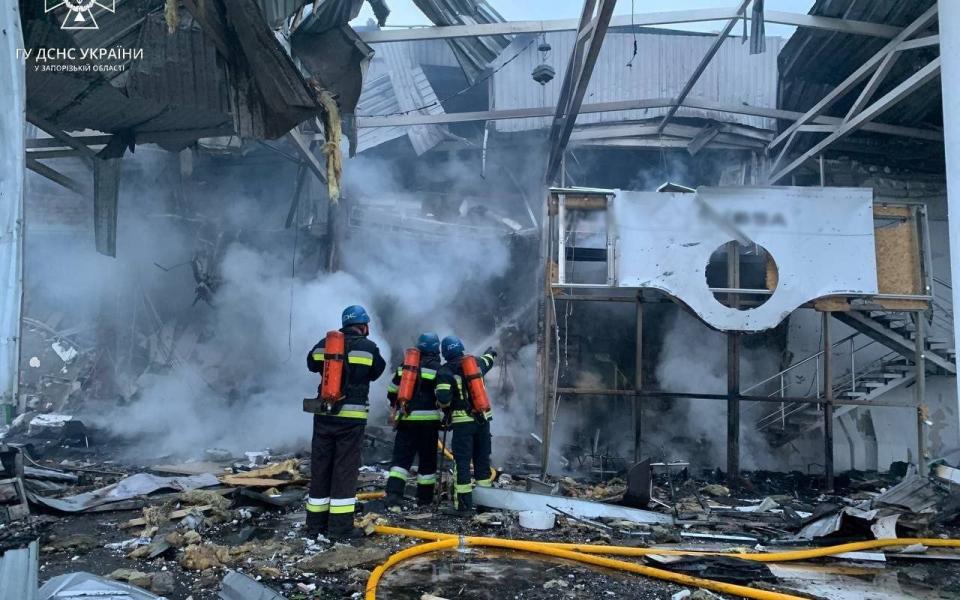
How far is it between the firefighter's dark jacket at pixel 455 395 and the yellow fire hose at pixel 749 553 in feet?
4.60

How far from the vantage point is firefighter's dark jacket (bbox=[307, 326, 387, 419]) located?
17.9ft

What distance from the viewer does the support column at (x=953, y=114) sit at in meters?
4.35

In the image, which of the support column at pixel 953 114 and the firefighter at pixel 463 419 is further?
the firefighter at pixel 463 419

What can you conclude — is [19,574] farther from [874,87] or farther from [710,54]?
[874,87]

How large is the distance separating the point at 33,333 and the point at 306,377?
590cm

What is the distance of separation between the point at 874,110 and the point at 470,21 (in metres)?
6.37

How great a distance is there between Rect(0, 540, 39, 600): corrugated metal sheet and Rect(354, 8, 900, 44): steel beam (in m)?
7.46

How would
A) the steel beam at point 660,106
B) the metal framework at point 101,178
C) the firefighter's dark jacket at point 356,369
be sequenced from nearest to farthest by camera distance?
the firefighter's dark jacket at point 356,369 → the metal framework at point 101,178 → the steel beam at point 660,106

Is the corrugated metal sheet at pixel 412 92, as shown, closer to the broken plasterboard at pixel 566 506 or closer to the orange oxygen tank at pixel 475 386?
the orange oxygen tank at pixel 475 386

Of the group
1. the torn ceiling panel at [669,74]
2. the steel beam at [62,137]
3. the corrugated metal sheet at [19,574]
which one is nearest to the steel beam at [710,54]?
the torn ceiling panel at [669,74]

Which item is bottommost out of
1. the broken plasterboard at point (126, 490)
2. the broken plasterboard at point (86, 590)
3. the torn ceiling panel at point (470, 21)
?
the broken plasterboard at point (126, 490)

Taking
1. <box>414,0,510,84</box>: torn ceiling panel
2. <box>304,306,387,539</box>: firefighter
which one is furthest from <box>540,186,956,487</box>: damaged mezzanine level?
<box>304,306,387,539</box>: firefighter

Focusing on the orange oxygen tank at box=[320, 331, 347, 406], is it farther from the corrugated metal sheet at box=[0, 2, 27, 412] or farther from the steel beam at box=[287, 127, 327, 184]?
the steel beam at box=[287, 127, 327, 184]

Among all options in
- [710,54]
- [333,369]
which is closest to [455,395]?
[333,369]
